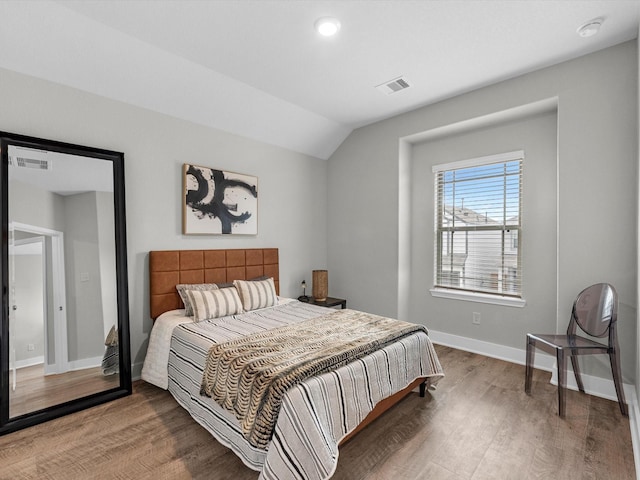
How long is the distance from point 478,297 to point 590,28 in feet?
8.46

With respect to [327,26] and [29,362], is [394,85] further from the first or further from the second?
[29,362]

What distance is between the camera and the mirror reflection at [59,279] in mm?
2299

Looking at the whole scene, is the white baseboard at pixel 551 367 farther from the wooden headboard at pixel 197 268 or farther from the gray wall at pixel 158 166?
the wooden headboard at pixel 197 268

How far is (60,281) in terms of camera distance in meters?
2.47

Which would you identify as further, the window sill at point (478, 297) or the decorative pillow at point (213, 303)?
the window sill at point (478, 297)

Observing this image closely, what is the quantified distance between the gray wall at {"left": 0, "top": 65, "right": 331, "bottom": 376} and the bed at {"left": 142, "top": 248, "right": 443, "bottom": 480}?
172 mm

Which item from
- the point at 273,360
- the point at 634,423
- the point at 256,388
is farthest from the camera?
the point at 634,423

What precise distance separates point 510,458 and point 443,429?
0.41m

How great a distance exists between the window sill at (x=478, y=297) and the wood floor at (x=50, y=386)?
3497 mm

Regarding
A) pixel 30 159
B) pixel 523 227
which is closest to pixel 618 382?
pixel 523 227

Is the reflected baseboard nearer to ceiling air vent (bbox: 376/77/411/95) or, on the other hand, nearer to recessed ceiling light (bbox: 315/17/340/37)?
recessed ceiling light (bbox: 315/17/340/37)

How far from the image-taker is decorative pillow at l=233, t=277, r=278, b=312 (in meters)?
3.24

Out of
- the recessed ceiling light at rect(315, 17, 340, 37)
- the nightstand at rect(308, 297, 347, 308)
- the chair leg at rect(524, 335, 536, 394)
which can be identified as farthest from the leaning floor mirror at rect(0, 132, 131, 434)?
the chair leg at rect(524, 335, 536, 394)

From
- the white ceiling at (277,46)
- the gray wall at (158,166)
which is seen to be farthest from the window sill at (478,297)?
the white ceiling at (277,46)
